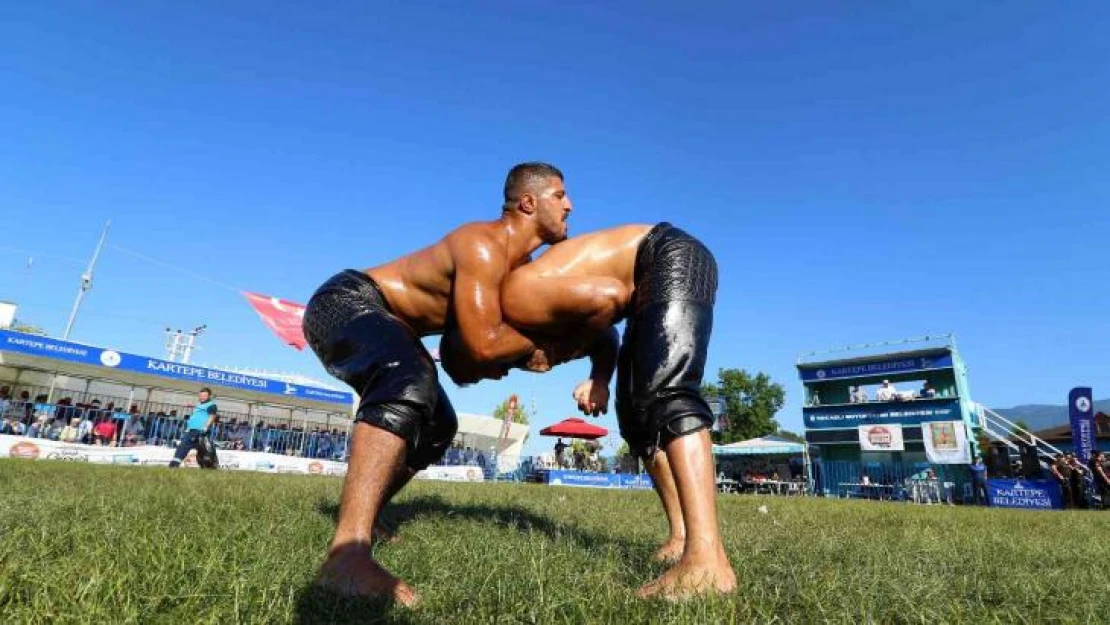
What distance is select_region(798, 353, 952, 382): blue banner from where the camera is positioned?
103ft

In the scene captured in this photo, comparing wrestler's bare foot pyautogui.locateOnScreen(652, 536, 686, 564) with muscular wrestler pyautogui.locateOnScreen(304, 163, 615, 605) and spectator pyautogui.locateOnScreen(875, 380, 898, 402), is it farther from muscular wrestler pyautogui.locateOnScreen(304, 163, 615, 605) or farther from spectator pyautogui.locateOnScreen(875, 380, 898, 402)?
spectator pyautogui.locateOnScreen(875, 380, 898, 402)

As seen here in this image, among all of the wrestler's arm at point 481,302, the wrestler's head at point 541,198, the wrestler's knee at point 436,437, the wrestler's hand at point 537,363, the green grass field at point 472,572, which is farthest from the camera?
the wrestler's knee at point 436,437

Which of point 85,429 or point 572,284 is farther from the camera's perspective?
point 85,429

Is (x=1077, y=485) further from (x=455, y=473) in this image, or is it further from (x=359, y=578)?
(x=359, y=578)

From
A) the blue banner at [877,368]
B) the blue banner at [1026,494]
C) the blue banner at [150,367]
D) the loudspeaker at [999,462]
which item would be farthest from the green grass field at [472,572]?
the blue banner at [877,368]

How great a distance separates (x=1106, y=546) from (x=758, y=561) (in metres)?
3.10

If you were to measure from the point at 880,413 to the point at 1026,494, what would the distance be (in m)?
12.4

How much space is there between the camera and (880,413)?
1246 inches

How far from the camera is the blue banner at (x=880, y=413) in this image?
98.4 feet

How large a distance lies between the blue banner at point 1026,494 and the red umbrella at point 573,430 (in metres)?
14.9

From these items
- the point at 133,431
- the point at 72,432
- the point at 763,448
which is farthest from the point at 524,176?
the point at 763,448

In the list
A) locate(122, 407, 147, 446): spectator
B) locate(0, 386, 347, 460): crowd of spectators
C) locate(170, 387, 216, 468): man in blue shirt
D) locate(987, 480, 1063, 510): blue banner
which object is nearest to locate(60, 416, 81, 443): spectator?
locate(0, 386, 347, 460): crowd of spectators

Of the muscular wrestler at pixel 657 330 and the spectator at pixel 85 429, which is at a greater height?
the spectator at pixel 85 429

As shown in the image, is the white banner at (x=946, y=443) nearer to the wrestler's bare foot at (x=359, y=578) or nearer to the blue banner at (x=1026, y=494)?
the blue banner at (x=1026, y=494)
